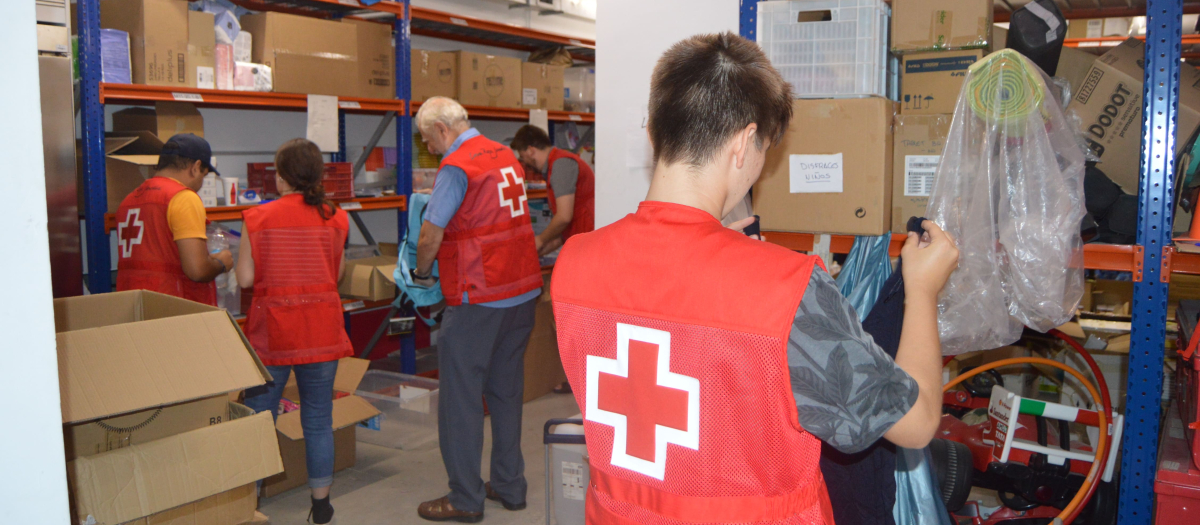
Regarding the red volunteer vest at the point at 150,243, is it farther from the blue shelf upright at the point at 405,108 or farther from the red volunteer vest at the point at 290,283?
the blue shelf upright at the point at 405,108

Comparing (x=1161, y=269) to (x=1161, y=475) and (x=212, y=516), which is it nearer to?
(x=1161, y=475)

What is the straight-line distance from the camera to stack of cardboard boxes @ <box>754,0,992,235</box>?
1.98 metres

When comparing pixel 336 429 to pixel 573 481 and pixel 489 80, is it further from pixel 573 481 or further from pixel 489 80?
pixel 489 80

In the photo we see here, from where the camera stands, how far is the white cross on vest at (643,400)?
1.06 metres

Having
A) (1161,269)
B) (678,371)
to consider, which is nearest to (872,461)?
(678,371)

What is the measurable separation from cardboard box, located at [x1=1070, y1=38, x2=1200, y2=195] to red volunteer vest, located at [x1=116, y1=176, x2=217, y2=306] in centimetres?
305

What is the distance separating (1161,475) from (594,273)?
165cm

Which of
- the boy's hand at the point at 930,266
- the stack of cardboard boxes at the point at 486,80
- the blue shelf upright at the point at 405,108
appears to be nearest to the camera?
the boy's hand at the point at 930,266

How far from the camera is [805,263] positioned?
39.1 inches

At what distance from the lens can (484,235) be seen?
321 centimetres

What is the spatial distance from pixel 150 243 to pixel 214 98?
100 centimetres

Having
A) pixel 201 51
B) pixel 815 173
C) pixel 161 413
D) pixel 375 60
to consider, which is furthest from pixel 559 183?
pixel 161 413

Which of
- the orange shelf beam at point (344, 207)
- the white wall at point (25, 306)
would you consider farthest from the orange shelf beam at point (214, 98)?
the white wall at point (25, 306)

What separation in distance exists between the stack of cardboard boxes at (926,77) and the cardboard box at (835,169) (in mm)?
35
